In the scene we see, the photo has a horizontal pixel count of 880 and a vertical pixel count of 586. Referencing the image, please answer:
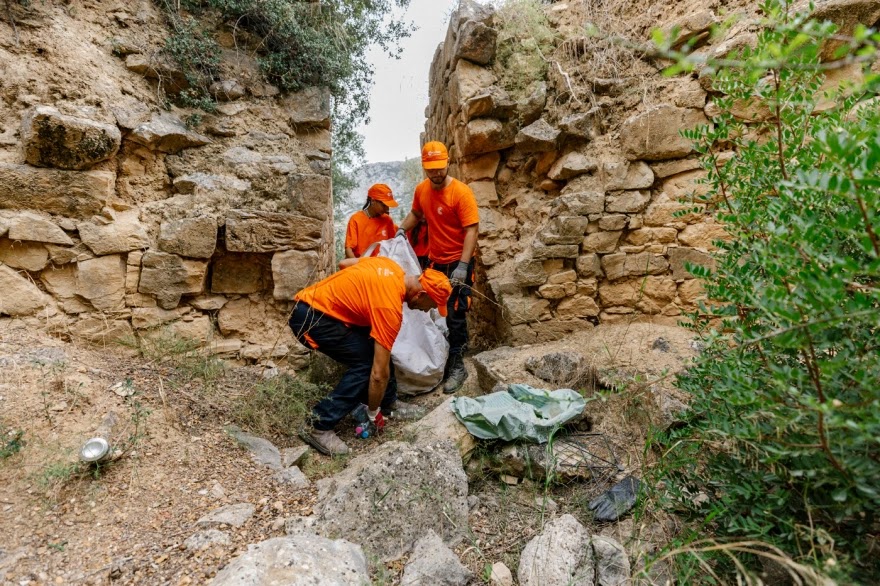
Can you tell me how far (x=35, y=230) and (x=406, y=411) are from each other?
265 cm

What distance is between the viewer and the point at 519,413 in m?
2.53

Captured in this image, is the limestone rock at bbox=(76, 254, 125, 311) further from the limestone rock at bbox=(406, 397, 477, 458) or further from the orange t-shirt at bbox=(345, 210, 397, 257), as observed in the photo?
the limestone rock at bbox=(406, 397, 477, 458)

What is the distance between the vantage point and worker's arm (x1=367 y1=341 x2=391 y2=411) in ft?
9.16

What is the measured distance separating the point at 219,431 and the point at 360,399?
92 cm

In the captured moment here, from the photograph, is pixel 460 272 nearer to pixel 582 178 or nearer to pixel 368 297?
pixel 368 297

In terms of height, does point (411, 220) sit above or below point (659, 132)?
below

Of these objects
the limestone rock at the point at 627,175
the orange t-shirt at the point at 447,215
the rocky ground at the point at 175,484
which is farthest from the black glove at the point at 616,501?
the limestone rock at the point at 627,175

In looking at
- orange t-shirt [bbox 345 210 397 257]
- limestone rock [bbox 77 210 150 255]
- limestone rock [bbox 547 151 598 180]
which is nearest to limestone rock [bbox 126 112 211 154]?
limestone rock [bbox 77 210 150 255]

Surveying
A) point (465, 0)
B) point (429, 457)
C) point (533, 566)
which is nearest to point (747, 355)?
point (533, 566)

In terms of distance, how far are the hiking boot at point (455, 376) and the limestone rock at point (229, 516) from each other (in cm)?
189

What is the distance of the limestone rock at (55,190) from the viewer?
261cm

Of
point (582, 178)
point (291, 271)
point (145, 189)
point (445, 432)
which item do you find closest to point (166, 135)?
point (145, 189)

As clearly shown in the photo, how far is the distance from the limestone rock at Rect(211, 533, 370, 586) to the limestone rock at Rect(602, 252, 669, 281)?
2801 mm

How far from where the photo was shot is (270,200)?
3.37m
